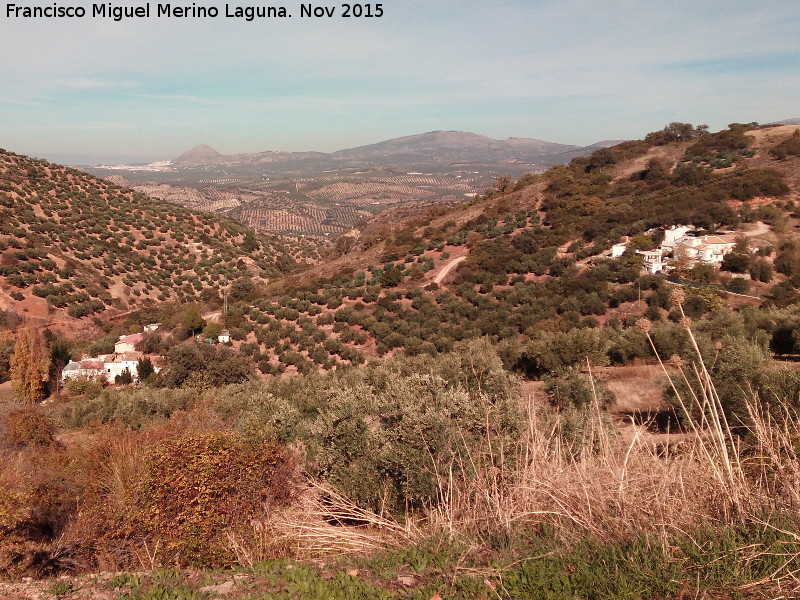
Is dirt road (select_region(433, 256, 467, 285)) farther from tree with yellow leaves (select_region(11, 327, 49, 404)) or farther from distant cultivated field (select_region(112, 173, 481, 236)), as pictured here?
distant cultivated field (select_region(112, 173, 481, 236))

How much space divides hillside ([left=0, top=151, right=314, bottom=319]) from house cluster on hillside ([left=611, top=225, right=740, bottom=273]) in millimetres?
31206

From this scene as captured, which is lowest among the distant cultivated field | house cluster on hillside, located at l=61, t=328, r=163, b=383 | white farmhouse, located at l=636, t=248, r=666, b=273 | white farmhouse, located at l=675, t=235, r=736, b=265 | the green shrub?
house cluster on hillside, located at l=61, t=328, r=163, b=383

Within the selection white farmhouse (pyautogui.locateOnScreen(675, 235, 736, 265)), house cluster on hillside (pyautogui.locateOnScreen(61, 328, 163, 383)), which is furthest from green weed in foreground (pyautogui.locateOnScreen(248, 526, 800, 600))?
white farmhouse (pyautogui.locateOnScreen(675, 235, 736, 265))

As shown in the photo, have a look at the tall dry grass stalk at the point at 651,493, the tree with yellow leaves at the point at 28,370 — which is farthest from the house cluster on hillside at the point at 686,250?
the tree with yellow leaves at the point at 28,370

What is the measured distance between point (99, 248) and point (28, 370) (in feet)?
75.4

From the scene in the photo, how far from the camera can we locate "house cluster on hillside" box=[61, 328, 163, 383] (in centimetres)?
2186

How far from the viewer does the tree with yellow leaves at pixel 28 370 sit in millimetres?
19984

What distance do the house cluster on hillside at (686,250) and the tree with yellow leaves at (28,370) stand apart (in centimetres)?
2935

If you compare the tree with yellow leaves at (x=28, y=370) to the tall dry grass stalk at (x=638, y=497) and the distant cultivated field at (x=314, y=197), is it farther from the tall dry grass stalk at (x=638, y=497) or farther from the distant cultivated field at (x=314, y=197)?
the distant cultivated field at (x=314, y=197)

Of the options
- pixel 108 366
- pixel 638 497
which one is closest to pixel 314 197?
pixel 108 366

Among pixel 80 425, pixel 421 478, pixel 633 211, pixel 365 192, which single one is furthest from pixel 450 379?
pixel 365 192

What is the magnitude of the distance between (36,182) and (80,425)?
41926mm

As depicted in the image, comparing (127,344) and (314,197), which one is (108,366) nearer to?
(127,344)

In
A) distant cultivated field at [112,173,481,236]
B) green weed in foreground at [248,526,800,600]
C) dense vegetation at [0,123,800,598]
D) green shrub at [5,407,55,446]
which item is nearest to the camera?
green weed in foreground at [248,526,800,600]
